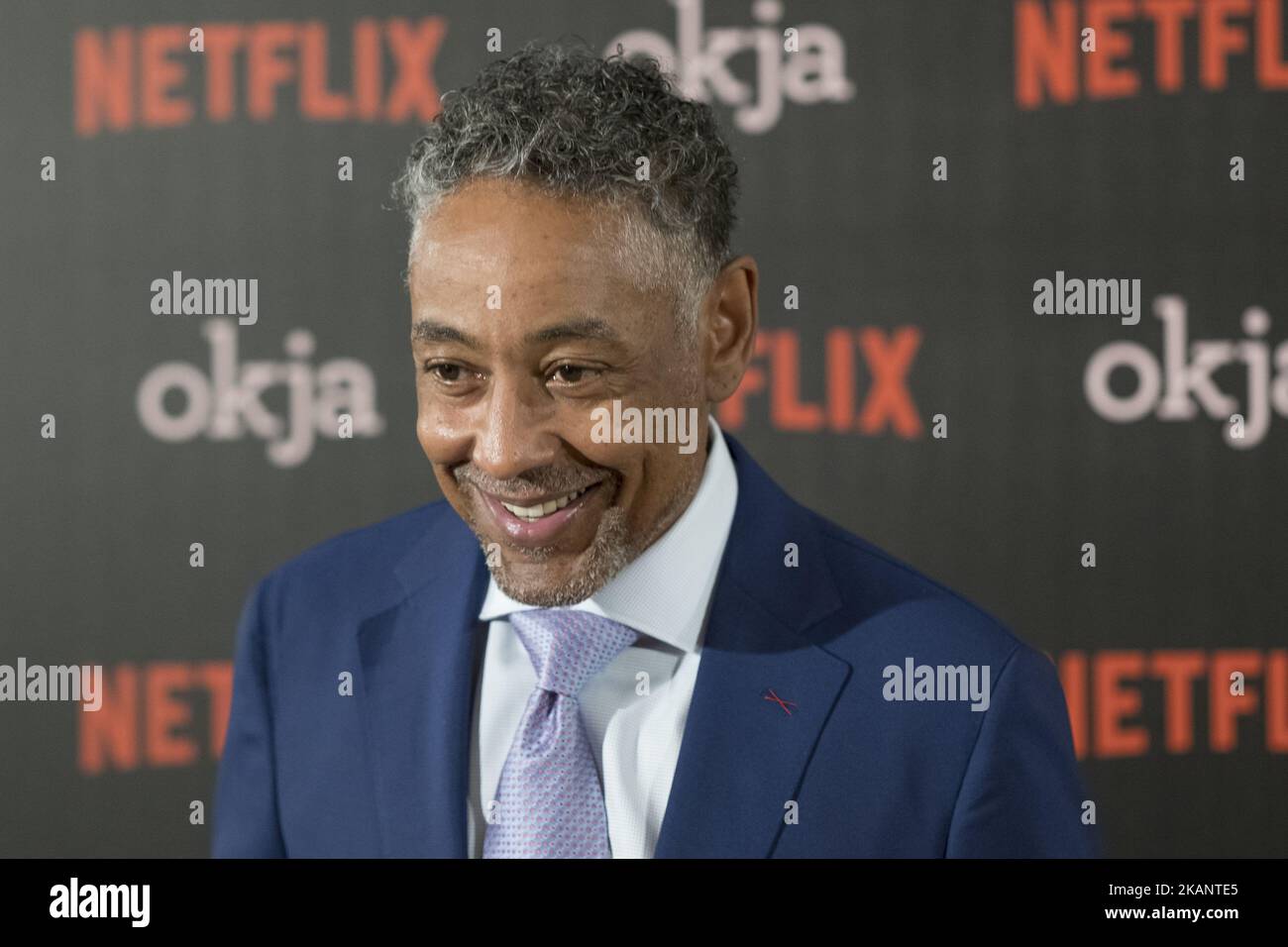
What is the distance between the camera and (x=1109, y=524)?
2.22 metres

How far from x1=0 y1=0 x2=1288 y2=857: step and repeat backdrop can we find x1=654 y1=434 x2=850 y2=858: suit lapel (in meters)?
0.37

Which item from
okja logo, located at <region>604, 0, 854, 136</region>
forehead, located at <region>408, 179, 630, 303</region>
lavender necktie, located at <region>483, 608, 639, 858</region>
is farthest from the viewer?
okja logo, located at <region>604, 0, 854, 136</region>

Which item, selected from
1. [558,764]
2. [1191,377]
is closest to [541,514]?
[558,764]

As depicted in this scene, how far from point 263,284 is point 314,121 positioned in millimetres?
301

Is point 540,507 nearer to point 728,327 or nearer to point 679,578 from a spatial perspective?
point 679,578

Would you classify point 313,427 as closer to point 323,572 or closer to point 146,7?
point 323,572

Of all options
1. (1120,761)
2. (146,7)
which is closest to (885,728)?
(1120,761)

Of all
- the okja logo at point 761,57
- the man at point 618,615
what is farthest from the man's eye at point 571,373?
the okja logo at point 761,57

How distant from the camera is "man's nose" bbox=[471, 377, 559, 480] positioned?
71.2 inches

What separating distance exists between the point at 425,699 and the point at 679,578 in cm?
43

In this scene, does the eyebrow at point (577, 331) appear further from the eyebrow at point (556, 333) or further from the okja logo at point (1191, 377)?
the okja logo at point (1191, 377)

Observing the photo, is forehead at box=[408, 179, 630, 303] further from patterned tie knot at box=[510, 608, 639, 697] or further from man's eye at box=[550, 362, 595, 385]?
patterned tie knot at box=[510, 608, 639, 697]

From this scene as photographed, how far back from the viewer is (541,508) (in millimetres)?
1884

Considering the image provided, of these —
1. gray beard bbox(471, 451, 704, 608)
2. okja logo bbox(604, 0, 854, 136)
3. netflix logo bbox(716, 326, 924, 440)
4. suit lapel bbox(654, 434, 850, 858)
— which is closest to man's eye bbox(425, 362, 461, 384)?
gray beard bbox(471, 451, 704, 608)
